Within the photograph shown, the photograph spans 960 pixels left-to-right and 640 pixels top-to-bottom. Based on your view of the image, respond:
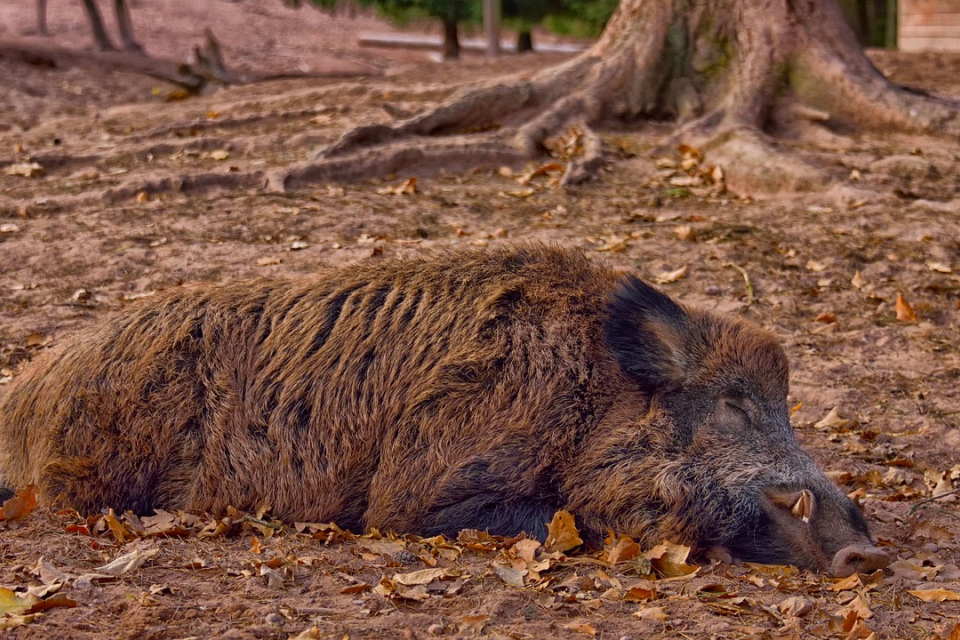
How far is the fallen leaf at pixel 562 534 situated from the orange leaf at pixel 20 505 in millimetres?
2040

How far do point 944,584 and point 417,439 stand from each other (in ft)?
6.61

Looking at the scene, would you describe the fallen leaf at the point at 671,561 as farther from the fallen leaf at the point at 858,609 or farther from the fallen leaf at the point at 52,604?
the fallen leaf at the point at 52,604

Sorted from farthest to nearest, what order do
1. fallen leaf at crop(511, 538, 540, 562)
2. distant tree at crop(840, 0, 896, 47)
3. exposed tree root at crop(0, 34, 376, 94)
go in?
1. distant tree at crop(840, 0, 896, 47)
2. exposed tree root at crop(0, 34, 376, 94)
3. fallen leaf at crop(511, 538, 540, 562)

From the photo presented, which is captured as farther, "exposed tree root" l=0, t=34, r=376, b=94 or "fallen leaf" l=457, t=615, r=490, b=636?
"exposed tree root" l=0, t=34, r=376, b=94

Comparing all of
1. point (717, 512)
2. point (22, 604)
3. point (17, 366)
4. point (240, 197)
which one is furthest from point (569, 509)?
point (240, 197)

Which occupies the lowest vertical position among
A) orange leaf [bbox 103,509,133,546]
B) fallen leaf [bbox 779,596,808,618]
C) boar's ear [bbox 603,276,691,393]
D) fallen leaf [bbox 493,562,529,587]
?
fallen leaf [bbox 779,596,808,618]

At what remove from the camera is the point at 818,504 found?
417cm

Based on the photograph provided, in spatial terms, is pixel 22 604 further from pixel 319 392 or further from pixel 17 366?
pixel 17 366

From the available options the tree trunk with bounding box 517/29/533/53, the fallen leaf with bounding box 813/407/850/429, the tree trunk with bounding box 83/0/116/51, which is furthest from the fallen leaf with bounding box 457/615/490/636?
the tree trunk with bounding box 517/29/533/53

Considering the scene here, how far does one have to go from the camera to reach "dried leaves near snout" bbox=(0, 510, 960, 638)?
330 centimetres

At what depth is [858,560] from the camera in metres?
3.99

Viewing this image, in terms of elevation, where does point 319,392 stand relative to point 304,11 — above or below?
below

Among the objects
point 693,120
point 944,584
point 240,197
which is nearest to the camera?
point 944,584

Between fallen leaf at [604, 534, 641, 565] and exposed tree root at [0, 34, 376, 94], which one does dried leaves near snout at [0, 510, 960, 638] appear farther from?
exposed tree root at [0, 34, 376, 94]
